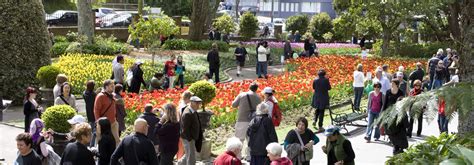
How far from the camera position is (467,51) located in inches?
295

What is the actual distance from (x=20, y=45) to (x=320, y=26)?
1349 inches

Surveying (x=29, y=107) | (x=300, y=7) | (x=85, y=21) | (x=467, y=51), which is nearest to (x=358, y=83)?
(x=29, y=107)

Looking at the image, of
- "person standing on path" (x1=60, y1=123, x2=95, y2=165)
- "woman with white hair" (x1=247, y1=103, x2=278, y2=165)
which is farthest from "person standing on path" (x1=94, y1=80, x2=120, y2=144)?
"person standing on path" (x1=60, y1=123, x2=95, y2=165)

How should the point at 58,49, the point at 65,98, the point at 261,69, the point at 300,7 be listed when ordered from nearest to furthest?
the point at 65,98 → the point at 261,69 → the point at 58,49 → the point at 300,7

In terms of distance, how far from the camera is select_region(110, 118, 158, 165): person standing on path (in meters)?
8.91

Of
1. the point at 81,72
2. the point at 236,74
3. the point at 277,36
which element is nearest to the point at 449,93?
the point at 81,72

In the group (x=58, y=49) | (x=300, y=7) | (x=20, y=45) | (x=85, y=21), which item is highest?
(x=300, y=7)

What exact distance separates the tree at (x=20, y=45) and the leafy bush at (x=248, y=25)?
27.8m

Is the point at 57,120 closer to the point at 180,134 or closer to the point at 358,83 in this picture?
the point at 180,134

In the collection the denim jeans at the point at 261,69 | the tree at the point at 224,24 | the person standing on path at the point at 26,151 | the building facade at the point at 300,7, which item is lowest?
the denim jeans at the point at 261,69

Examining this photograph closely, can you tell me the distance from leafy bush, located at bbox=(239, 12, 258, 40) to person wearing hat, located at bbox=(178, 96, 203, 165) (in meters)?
35.2

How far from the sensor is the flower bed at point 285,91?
16.5 meters

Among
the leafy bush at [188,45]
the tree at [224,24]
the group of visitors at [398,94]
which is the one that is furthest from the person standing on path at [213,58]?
the tree at [224,24]

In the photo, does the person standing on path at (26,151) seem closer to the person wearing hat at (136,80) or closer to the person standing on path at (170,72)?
the person wearing hat at (136,80)
